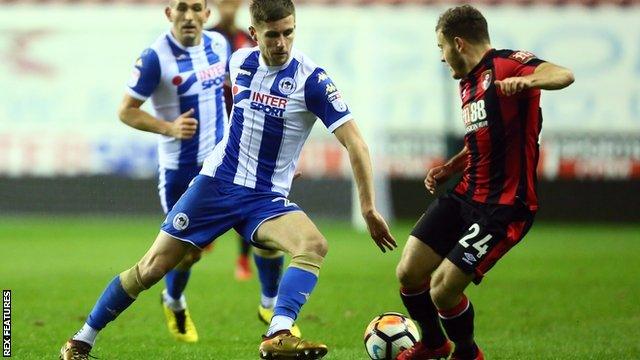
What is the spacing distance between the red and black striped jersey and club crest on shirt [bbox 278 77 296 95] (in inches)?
41.5

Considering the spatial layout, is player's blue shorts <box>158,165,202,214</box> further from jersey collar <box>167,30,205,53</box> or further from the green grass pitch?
the green grass pitch

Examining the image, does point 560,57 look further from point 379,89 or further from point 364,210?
point 364,210

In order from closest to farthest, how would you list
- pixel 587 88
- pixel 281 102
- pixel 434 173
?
1. pixel 281 102
2. pixel 434 173
3. pixel 587 88

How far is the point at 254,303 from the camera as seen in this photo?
10172mm

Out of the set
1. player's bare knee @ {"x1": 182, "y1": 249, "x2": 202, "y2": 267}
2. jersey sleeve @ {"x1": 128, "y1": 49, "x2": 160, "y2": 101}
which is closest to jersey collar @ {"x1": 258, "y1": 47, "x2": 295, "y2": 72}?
jersey sleeve @ {"x1": 128, "y1": 49, "x2": 160, "y2": 101}

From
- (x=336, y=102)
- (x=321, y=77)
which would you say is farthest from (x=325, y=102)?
(x=321, y=77)

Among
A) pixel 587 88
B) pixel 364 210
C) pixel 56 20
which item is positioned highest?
pixel 364 210

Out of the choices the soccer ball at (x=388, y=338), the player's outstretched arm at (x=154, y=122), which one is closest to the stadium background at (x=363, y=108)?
the player's outstretched arm at (x=154, y=122)

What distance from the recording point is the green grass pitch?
304 inches

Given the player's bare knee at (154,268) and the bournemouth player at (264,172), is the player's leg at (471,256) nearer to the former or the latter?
the bournemouth player at (264,172)

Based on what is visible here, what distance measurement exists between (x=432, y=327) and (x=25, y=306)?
4.53m

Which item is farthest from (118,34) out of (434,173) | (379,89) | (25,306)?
(434,173)

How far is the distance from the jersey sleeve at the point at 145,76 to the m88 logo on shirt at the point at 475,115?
2590 millimetres

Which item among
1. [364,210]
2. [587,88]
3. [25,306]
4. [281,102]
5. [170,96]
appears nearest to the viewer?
[364,210]
